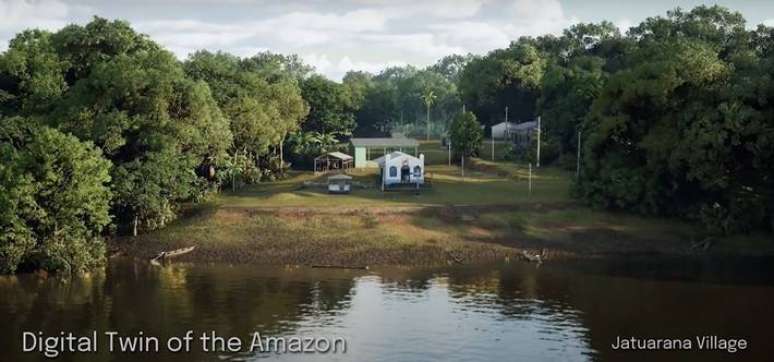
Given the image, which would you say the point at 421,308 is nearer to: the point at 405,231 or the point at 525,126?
the point at 405,231

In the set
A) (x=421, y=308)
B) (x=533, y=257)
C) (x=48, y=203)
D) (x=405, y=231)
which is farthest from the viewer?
(x=405, y=231)

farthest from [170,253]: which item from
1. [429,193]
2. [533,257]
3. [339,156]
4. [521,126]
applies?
[521,126]

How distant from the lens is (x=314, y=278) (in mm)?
61688

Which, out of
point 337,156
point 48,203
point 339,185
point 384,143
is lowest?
point 48,203

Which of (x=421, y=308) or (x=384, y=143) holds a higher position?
(x=384, y=143)

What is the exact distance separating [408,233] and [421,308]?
18564 millimetres

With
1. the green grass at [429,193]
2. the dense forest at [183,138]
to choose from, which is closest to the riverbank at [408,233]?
the green grass at [429,193]

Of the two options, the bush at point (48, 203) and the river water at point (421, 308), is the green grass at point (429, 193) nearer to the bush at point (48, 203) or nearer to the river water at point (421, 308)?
the river water at point (421, 308)

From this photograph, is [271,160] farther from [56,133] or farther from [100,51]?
[56,133]

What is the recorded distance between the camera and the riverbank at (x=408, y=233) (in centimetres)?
6794

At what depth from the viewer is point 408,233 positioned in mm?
70562

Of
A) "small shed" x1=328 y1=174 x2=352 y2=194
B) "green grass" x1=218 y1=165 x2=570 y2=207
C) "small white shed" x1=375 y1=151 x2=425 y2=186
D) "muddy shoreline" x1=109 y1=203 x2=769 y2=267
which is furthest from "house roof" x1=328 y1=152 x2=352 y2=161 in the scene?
"muddy shoreline" x1=109 y1=203 x2=769 y2=267

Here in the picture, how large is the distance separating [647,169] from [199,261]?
38.6m

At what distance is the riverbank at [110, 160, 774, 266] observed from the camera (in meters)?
67.9
